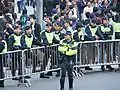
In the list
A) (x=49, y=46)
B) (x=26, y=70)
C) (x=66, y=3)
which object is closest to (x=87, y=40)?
(x=49, y=46)

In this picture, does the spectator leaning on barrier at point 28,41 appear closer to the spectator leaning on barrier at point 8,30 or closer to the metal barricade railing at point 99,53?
the spectator leaning on barrier at point 8,30

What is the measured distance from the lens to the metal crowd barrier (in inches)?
605

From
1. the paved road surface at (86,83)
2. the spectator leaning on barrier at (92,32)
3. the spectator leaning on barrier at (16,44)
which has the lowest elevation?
the paved road surface at (86,83)

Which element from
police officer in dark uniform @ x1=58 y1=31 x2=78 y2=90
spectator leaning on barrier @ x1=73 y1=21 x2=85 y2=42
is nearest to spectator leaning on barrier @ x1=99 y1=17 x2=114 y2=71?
spectator leaning on barrier @ x1=73 y1=21 x2=85 y2=42

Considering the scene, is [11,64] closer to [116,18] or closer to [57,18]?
[57,18]

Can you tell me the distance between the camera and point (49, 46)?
16.2 m

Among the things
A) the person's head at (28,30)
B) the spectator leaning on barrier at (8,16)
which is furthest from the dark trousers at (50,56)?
the spectator leaning on barrier at (8,16)

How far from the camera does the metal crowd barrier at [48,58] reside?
15.4 metres

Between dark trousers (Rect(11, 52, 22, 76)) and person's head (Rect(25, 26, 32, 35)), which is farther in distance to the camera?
person's head (Rect(25, 26, 32, 35))

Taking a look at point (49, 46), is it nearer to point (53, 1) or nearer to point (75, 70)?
point (75, 70)

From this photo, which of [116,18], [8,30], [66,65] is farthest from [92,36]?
[66,65]

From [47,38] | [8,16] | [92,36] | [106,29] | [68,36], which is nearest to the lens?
[68,36]

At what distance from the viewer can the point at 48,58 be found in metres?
16.3

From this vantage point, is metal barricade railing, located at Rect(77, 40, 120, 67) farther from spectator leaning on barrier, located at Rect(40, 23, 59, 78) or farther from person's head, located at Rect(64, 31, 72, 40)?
person's head, located at Rect(64, 31, 72, 40)
